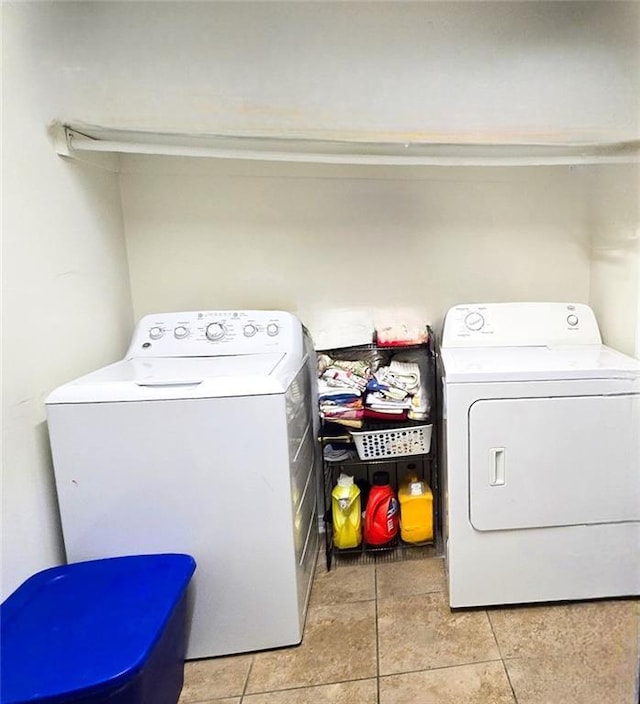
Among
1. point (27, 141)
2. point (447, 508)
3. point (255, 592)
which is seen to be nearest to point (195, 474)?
point (255, 592)

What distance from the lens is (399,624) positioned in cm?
149

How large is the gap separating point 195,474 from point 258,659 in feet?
2.01

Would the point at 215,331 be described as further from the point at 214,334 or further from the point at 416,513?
the point at 416,513

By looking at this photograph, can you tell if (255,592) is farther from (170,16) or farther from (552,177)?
(552,177)

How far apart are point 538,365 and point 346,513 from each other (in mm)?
933

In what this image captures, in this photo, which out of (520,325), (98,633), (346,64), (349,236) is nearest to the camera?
(98,633)

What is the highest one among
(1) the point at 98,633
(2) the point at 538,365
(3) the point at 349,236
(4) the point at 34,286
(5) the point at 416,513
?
(3) the point at 349,236

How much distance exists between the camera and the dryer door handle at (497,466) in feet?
4.68

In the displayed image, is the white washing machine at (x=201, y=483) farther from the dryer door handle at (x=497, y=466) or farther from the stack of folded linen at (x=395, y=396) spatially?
the dryer door handle at (x=497, y=466)

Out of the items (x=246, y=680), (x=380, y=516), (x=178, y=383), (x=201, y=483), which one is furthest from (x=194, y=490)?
(x=380, y=516)

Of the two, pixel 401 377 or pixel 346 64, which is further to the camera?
pixel 401 377

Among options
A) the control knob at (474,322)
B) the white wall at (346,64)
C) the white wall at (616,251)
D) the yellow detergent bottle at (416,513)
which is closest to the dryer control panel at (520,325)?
the control knob at (474,322)

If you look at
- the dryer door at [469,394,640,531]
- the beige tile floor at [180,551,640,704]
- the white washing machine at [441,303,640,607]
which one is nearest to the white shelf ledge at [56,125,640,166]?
the white washing machine at [441,303,640,607]

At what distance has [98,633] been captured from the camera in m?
0.99
